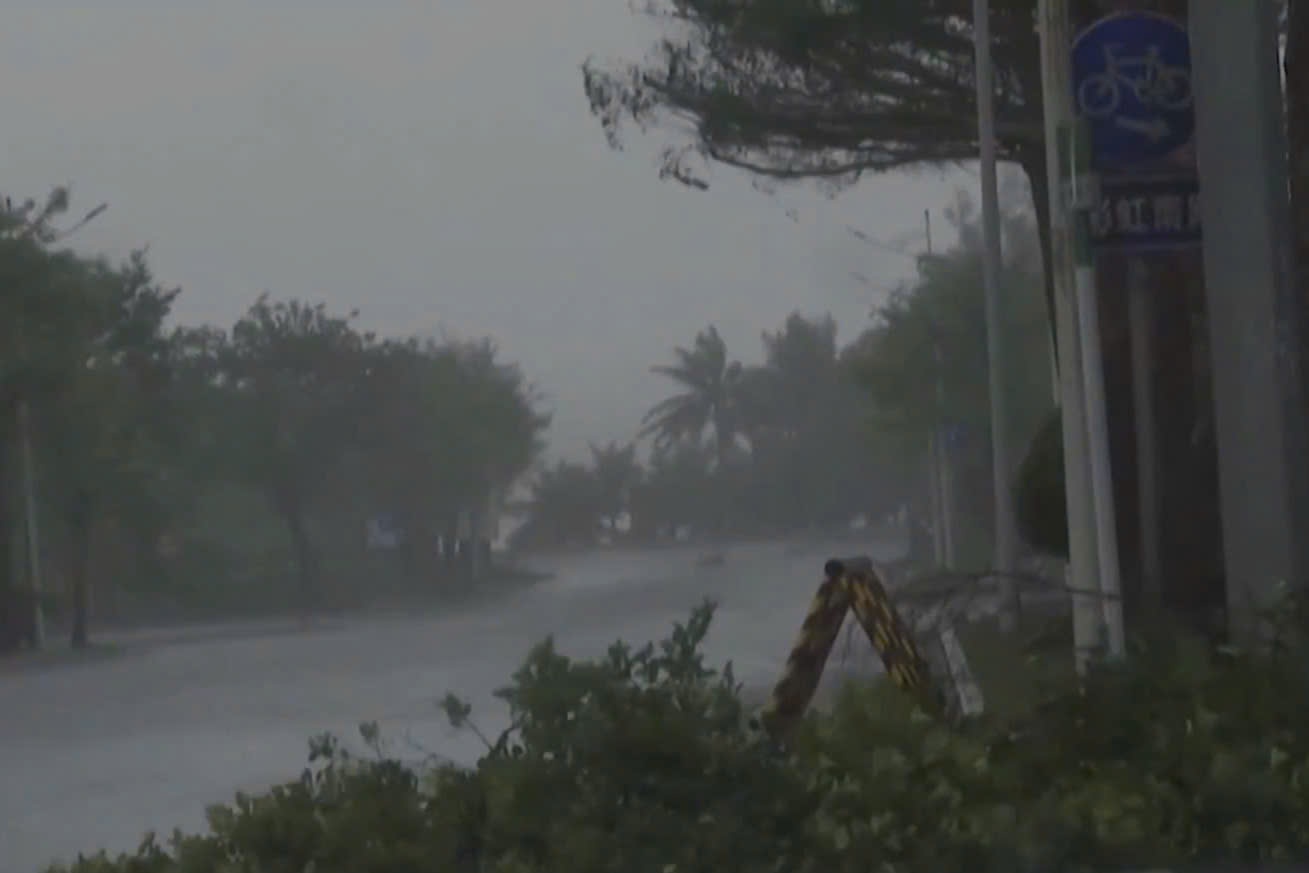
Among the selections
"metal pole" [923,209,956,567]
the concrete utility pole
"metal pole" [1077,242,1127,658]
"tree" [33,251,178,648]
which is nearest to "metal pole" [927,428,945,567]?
"metal pole" [923,209,956,567]

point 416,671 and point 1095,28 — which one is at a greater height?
point 1095,28

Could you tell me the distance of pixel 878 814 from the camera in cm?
775

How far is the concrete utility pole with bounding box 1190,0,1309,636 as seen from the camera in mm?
10680

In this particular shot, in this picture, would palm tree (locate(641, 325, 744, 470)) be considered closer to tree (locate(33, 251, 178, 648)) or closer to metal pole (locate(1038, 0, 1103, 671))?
tree (locate(33, 251, 178, 648))

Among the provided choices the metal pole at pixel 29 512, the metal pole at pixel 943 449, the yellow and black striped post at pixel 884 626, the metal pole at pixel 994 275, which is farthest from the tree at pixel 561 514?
the yellow and black striped post at pixel 884 626

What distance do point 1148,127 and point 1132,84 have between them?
215mm

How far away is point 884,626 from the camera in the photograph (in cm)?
984

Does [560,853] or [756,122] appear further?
[756,122]

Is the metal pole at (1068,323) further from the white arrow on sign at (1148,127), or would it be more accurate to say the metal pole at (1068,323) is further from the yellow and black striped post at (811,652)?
the yellow and black striped post at (811,652)

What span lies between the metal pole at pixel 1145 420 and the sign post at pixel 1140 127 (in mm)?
2111

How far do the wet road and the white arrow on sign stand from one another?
13.3 feet

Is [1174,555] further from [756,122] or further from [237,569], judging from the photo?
[237,569]

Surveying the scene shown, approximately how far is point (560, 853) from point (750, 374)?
62.9 meters

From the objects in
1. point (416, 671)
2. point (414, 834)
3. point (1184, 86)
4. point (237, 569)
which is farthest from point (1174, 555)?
point (237, 569)
